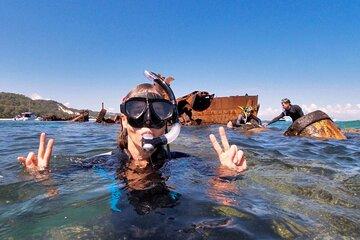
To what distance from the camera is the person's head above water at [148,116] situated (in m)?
3.12

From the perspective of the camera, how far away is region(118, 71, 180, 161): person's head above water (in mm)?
3123

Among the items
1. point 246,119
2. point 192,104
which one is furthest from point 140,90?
point 192,104

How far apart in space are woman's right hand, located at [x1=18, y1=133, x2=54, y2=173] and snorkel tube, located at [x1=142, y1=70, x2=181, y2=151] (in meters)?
1.01

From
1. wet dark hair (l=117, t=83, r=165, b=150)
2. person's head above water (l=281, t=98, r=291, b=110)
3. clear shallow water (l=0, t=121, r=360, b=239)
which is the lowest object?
clear shallow water (l=0, t=121, r=360, b=239)

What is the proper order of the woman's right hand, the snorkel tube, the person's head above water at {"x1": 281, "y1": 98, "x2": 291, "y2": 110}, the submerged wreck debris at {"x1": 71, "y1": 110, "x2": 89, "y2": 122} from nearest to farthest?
the snorkel tube
the woman's right hand
the person's head above water at {"x1": 281, "y1": 98, "x2": 291, "y2": 110}
the submerged wreck debris at {"x1": 71, "y1": 110, "x2": 89, "y2": 122}

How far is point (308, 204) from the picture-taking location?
2.89m

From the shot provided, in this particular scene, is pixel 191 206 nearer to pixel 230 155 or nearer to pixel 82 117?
pixel 230 155

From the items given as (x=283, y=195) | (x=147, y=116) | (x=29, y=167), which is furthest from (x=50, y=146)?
(x=283, y=195)

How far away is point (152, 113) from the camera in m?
3.18

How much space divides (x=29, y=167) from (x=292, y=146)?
6287 millimetres

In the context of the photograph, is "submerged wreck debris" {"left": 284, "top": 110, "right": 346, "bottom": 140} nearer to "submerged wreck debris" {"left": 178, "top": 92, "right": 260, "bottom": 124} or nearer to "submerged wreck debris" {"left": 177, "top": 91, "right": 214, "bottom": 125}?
"submerged wreck debris" {"left": 177, "top": 91, "right": 214, "bottom": 125}

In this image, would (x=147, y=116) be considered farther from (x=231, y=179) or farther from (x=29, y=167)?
(x=29, y=167)

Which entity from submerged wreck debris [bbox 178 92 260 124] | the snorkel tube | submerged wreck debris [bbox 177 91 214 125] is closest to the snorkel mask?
the snorkel tube

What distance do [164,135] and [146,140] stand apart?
0.65 ft
